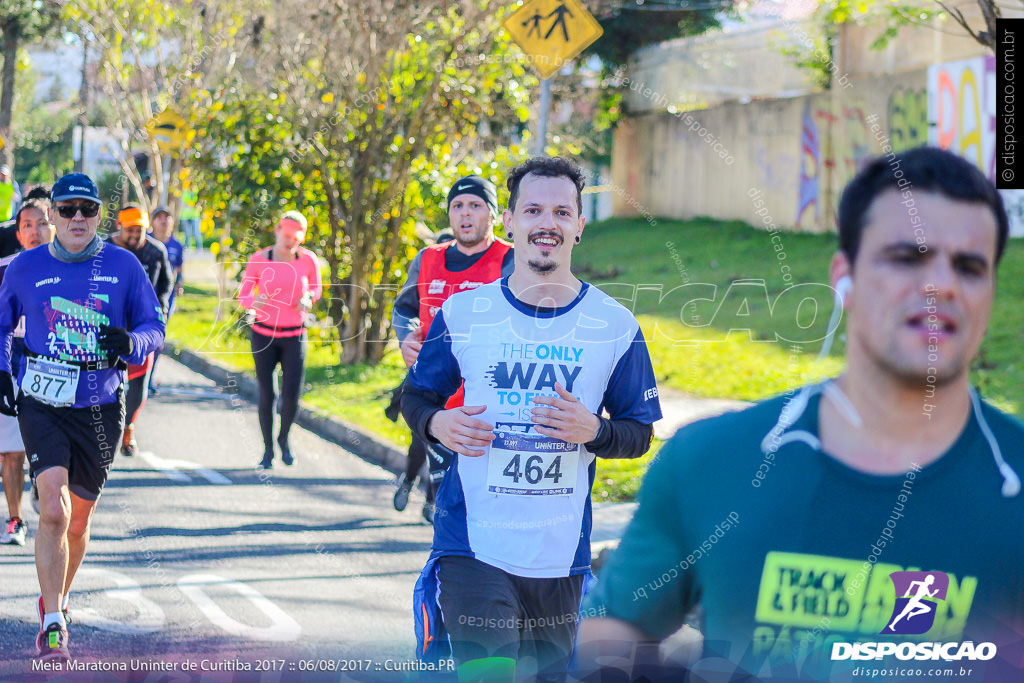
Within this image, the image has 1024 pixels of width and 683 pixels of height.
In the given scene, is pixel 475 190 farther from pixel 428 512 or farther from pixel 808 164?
pixel 808 164

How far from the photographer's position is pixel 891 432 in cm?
181

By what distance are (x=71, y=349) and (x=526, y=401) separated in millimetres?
2603

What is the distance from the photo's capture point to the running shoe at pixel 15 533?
275 inches

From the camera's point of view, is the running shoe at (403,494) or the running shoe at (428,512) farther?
the running shoe at (403,494)

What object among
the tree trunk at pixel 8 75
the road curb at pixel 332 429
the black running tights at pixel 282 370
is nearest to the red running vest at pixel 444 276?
the road curb at pixel 332 429

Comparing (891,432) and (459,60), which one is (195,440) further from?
(891,432)

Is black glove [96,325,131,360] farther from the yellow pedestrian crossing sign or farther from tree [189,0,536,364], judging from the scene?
tree [189,0,536,364]

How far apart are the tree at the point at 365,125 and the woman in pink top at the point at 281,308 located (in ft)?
13.3

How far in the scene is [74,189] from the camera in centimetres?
539

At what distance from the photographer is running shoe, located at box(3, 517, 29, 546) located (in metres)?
6.99

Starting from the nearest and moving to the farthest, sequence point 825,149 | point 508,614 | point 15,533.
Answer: point 508,614
point 15,533
point 825,149

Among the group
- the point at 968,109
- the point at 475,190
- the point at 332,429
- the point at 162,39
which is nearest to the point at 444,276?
the point at 475,190

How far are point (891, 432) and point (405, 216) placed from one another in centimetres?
1237

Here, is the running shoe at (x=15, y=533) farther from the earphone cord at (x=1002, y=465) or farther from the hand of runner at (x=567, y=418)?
the earphone cord at (x=1002, y=465)
